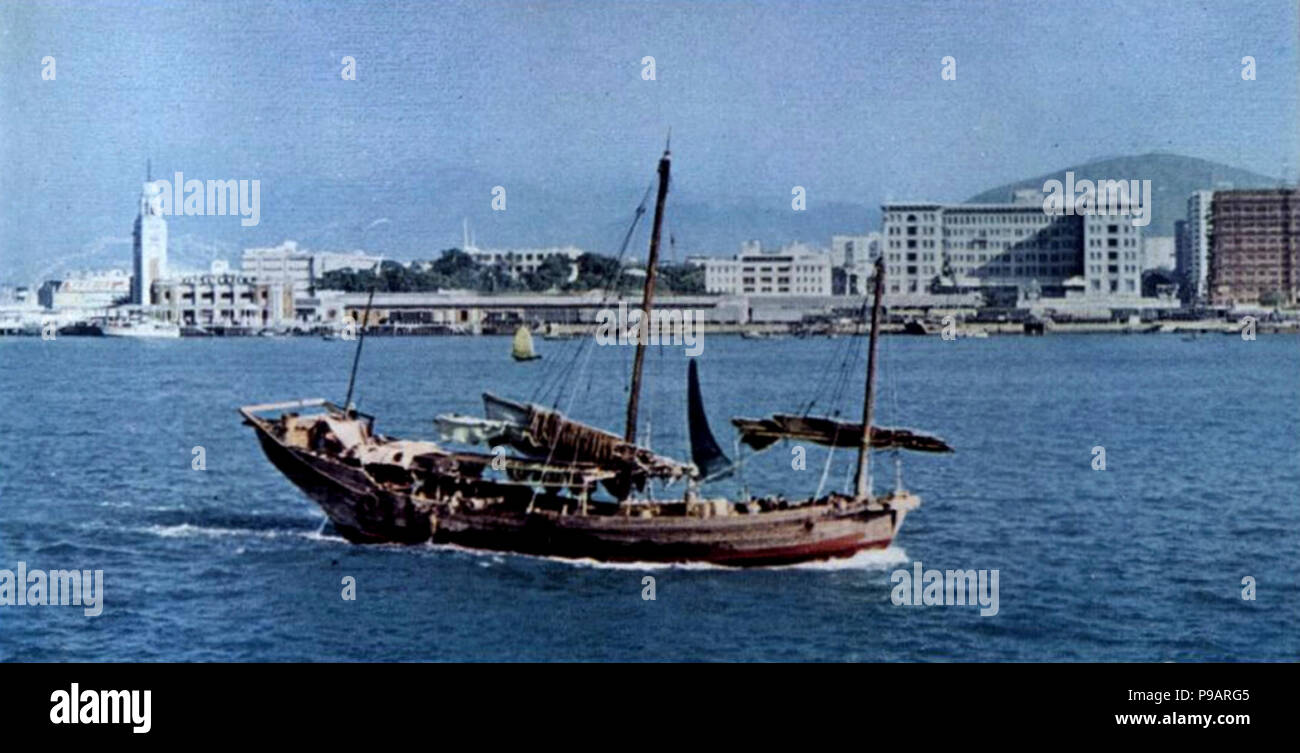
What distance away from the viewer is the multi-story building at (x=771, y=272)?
4888 cm

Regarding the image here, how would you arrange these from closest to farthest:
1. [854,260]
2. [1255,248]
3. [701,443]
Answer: [701,443] → [1255,248] → [854,260]

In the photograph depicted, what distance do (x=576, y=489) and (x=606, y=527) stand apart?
3.15ft

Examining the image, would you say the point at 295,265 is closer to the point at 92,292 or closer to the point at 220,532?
the point at 92,292

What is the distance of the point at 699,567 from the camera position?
1377 centimetres

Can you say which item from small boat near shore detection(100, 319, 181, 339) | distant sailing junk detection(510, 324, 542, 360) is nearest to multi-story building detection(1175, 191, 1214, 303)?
distant sailing junk detection(510, 324, 542, 360)

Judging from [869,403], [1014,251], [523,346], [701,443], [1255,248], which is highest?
[1014,251]

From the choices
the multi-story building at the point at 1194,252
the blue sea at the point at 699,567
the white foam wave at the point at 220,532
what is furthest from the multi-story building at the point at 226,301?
the multi-story building at the point at 1194,252

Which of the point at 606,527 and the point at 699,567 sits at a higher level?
the point at 606,527

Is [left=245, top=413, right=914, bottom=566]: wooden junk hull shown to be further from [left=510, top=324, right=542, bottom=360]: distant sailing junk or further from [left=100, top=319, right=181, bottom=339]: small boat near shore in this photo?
[left=510, top=324, right=542, bottom=360]: distant sailing junk

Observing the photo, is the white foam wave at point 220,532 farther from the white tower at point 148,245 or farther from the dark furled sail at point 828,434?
the dark furled sail at point 828,434

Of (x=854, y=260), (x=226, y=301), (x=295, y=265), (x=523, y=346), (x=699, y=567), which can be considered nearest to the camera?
(x=699, y=567)

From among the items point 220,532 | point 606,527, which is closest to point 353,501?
point 220,532

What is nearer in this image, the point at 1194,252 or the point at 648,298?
the point at 648,298
